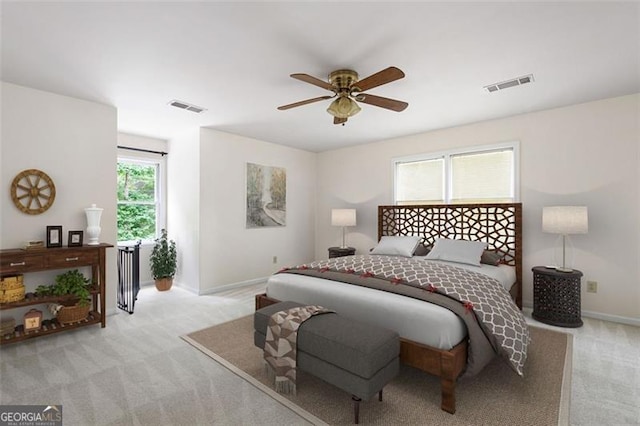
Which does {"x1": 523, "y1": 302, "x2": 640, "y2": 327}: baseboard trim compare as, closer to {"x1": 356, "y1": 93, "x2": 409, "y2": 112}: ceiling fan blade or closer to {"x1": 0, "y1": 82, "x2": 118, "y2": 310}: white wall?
{"x1": 356, "y1": 93, "x2": 409, "y2": 112}: ceiling fan blade

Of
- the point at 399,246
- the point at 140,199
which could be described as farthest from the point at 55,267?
the point at 399,246

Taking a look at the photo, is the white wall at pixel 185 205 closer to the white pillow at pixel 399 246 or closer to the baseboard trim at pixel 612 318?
the white pillow at pixel 399 246

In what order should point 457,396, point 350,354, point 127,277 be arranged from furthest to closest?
point 127,277 → point 457,396 → point 350,354

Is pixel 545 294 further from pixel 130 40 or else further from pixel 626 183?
pixel 130 40

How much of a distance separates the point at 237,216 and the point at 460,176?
11.6 ft

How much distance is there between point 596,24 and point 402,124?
241 centimetres

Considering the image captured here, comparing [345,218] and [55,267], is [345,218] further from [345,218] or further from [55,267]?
[55,267]

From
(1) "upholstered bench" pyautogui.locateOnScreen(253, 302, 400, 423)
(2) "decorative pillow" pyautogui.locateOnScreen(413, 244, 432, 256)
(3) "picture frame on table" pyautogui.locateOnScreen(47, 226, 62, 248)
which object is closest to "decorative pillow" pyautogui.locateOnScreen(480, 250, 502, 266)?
(2) "decorative pillow" pyautogui.locateOnScreen(413, 244, 432, 256)

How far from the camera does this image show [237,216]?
506 centimetres

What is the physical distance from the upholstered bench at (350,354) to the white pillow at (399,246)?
7.46ft

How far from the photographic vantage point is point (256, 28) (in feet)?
6.98

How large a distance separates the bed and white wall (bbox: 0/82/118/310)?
2268 mm

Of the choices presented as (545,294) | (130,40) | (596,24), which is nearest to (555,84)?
(596,24)

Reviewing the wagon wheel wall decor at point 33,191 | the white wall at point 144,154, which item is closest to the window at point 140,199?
the white wall at point 144,154
